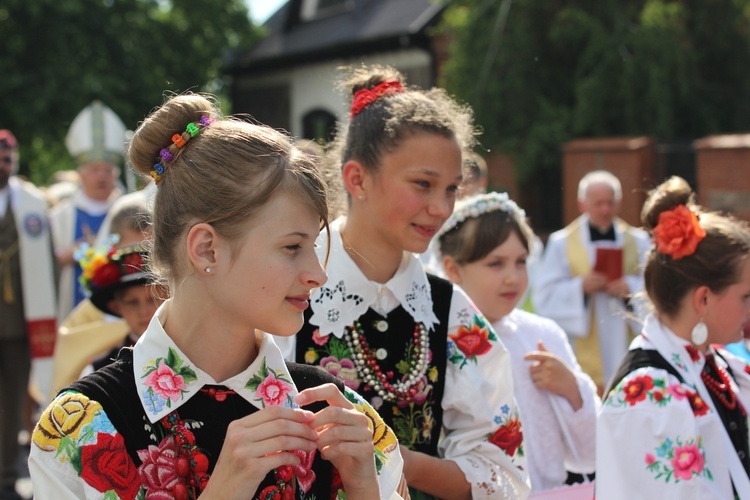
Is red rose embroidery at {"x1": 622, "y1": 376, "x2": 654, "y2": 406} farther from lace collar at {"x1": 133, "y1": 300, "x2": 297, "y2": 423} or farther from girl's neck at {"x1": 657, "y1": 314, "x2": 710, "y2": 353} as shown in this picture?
lace collar at {"x1": 133, "y1": 300, "x2": 297, "y2": 423}

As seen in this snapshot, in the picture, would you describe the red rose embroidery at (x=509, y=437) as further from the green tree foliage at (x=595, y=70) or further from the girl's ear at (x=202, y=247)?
the green tree foliage at (x=595, y=70)

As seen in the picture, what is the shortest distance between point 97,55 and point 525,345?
763 inches

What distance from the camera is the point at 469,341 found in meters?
2.68

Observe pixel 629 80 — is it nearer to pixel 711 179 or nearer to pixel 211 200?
pixel 711 179

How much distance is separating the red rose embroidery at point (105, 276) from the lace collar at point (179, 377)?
5.47 ft

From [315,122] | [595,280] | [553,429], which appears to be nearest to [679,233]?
[553,429]

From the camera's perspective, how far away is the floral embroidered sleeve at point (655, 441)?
2707 millimetres

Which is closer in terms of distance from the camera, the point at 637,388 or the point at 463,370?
the point at 463,370

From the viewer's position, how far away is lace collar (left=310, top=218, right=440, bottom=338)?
8.56ft

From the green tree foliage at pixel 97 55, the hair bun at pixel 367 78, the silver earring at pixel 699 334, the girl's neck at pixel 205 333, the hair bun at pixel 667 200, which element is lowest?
the silver earring at pixel 699 334

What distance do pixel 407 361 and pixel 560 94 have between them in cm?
1209

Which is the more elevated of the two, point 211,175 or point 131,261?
point 211,175

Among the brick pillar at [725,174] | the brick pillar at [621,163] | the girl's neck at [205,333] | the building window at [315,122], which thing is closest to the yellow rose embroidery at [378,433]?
the girl's neck at [205,333]

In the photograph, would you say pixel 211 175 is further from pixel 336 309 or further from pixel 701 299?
pixel 701 299
